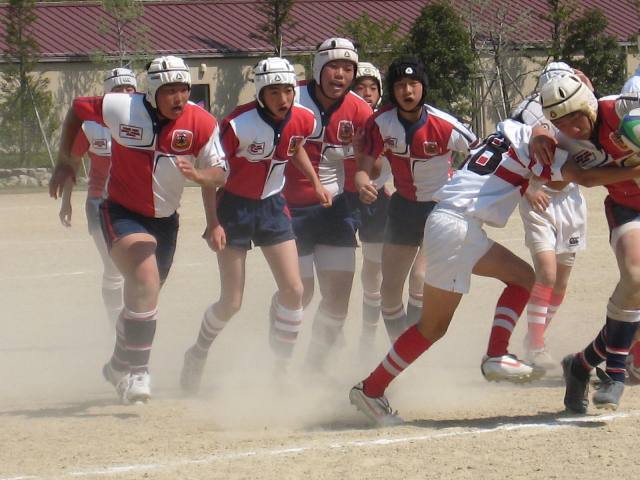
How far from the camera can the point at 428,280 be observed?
21.3 ft

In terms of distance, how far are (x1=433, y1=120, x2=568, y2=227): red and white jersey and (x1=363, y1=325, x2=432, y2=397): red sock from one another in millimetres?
763

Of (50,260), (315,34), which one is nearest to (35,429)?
(50,260)

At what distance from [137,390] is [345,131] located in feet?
8.71

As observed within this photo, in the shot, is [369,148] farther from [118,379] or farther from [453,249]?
[118,379]

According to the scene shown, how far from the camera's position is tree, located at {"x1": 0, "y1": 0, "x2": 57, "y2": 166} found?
29.3 m

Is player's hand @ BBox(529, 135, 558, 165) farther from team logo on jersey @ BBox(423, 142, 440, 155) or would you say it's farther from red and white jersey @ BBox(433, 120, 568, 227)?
team logo on jersey @ BBox(423, 142, 440, 155)

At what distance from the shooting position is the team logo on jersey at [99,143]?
9.53 meters

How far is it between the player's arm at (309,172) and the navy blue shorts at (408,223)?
56 centimetres

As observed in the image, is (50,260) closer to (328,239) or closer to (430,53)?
(328,239)

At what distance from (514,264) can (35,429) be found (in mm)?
2962

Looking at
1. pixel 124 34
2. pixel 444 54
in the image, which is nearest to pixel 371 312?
pixel 444 54

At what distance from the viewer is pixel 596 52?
112 ft

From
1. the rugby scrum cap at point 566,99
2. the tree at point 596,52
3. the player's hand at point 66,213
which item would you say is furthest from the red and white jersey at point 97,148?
the tree at point 596,52

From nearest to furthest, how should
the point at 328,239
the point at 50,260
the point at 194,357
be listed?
1. the point at 194,357
2. the point at 328,239
3. the point at 50,260
